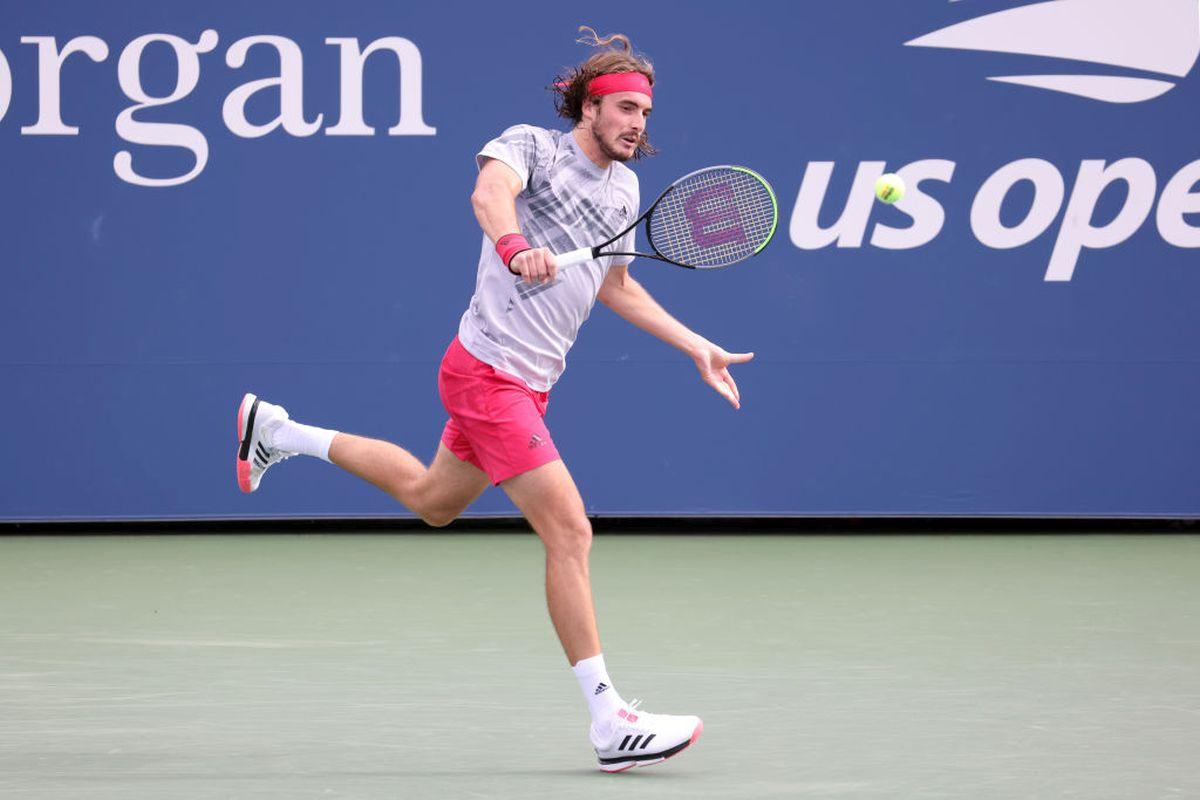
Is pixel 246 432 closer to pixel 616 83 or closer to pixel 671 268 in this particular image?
pixel 616 83

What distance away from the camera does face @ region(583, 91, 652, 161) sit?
14.0 feet

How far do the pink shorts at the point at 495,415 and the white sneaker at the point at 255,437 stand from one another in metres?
0.99

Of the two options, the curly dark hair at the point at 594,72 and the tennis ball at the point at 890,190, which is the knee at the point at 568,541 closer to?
the curly dark hair at the point at 594,72

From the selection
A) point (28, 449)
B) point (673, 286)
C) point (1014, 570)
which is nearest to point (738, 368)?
point (673, 286)

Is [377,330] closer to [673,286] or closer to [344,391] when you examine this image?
[344,391]

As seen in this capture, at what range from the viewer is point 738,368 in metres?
8.40

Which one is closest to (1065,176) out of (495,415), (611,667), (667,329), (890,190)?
(890,190)

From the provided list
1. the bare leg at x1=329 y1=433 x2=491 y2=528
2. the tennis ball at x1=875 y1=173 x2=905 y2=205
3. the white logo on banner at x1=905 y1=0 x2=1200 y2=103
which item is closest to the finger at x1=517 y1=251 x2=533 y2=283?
the bare leg at x1=329 y1=433 x2=491 y2=528

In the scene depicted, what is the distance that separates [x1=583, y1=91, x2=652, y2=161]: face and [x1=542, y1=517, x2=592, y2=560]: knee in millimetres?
893

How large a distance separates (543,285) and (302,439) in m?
1.14

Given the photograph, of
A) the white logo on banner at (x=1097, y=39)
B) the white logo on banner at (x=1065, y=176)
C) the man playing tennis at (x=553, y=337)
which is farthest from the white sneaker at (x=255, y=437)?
the white logo on banner at (x=1097, y=39)

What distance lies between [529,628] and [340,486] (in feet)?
9.32

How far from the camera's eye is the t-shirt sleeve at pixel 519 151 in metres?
4.14

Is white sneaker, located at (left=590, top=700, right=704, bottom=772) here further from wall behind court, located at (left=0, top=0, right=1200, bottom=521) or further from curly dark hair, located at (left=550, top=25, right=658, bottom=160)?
wall behind court, located at (left=0, top=0, right=1200, bottom=521)
